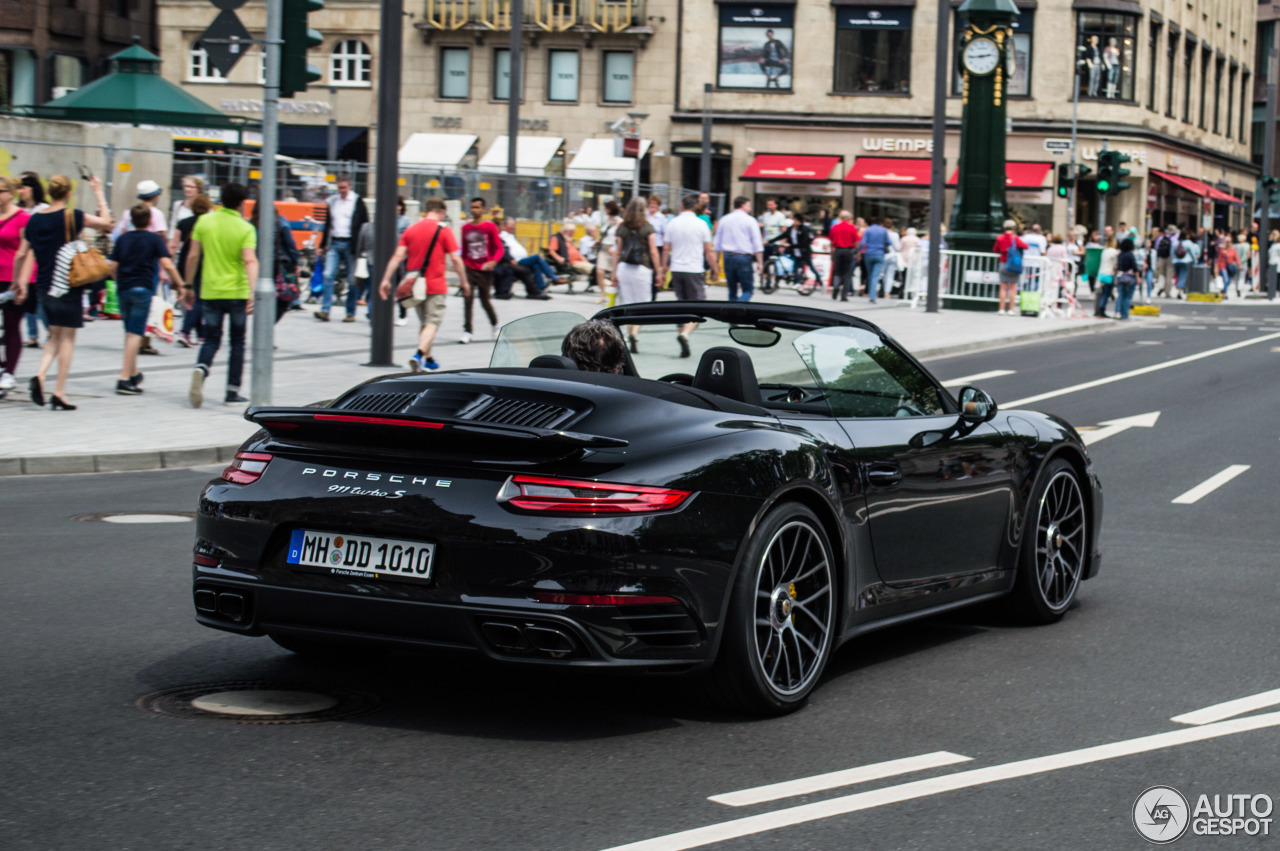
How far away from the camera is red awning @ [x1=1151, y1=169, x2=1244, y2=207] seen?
56.9 meters

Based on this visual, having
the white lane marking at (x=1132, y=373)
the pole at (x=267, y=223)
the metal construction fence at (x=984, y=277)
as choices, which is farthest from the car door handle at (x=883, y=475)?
the metal construction fence at (x=984, y=277)

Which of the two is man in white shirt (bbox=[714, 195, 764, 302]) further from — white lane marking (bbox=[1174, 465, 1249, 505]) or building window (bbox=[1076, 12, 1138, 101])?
building window (bbox=[1076, 12, 1138, 101])

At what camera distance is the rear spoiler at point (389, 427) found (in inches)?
188

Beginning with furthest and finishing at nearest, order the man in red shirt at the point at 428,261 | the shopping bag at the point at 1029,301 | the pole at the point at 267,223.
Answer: the shopping bag at the point at 1029,301 → the man in red shirt at the point at 428,261 → the pole at the point at 267,223

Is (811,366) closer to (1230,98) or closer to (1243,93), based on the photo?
(1230,98)

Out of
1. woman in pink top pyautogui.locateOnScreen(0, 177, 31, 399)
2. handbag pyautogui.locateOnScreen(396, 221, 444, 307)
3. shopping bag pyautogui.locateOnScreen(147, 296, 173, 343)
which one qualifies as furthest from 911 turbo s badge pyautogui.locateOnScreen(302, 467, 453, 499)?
shopping bag pyautogui.locateOnScreen(147, 296, 173, 343)

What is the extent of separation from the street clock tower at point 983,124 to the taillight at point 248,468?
2892 centimetres

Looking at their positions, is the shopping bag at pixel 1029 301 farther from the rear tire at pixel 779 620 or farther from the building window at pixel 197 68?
the building window at pixel 197 68

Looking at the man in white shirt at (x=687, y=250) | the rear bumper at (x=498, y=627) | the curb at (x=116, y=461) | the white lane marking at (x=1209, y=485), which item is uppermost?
the man in white shirt at (x=687, y=250)

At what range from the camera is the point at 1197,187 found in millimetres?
59938

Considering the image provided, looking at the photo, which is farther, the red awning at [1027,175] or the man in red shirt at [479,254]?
the red awning at [1027,175]

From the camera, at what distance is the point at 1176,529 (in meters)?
9.58

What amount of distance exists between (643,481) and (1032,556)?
102 inches

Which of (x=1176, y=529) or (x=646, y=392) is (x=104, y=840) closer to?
(x=646, y=392)
